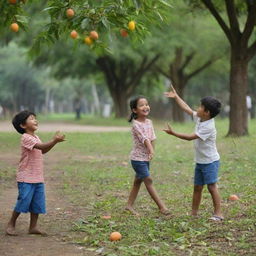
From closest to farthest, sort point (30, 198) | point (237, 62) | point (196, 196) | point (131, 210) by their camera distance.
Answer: point (30, 198), point (196, 196), point (131, 210), point (237, 62)

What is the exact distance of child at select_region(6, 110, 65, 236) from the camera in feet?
20.7

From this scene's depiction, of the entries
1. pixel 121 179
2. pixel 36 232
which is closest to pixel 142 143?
pixel 36 232

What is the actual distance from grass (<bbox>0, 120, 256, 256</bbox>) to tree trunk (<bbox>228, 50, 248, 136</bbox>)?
3.29 metres

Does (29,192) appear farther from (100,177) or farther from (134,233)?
(100,177)

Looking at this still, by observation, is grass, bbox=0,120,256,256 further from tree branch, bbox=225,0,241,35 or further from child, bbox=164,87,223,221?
tree branch, bbox=225,0,241,35

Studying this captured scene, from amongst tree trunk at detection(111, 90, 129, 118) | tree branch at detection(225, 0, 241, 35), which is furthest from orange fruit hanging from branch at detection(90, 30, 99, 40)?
tree trunk at detection(111, 90, 129, 118)

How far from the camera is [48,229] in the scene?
6691mm

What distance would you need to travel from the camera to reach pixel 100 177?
10.9m

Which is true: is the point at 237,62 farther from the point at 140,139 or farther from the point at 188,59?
the point at 188,59

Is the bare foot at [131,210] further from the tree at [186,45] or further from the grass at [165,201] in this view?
the tree at [186,45]

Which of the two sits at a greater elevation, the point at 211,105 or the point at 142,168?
the point at 211,105

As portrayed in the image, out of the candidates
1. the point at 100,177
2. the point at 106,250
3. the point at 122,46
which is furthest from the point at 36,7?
the point at 106,250

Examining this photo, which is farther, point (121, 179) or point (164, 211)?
point (121, 179)

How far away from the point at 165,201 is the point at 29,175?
2641mm
